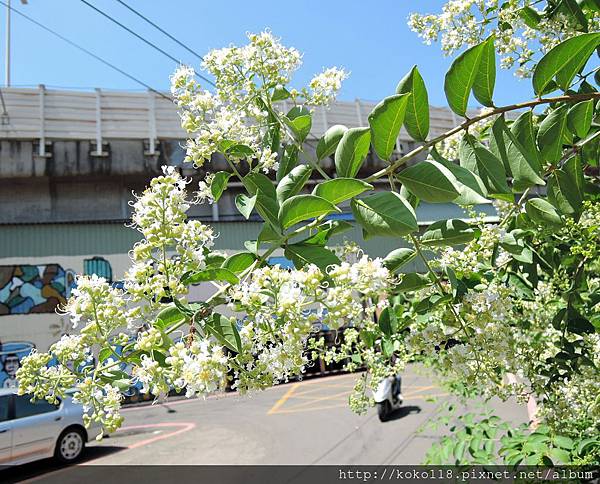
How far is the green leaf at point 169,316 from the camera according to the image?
1.01 m

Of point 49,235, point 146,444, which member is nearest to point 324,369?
point 146,444

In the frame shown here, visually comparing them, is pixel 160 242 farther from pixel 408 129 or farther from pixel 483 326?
pixel 483 326

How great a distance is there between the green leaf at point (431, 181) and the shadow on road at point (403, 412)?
843 cm

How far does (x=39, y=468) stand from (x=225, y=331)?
8208 millimetres

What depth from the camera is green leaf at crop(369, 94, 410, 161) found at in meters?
0.90

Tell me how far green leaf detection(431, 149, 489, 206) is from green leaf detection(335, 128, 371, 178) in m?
0.16

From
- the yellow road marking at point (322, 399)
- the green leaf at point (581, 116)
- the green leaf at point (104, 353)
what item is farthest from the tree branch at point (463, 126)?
the yellow road marking at point (322, 399)

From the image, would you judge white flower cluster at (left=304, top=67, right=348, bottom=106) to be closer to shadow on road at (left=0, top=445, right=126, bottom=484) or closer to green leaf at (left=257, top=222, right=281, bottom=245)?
green leaf at (left=257, top=222, right=281, bottom=245)

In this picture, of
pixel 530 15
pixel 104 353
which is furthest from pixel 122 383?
pixel 530 15

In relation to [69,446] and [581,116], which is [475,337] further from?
[69,446]

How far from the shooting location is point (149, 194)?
3.44 ft

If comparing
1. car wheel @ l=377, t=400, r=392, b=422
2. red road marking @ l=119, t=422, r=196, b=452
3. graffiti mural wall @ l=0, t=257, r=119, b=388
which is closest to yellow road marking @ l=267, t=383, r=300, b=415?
red road marking @ l=119, t=422, r=196, b=452

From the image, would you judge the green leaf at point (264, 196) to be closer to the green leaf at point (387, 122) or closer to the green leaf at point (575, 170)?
the green leaf at point (387, 122)

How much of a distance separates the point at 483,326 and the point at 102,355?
2.97 ft
